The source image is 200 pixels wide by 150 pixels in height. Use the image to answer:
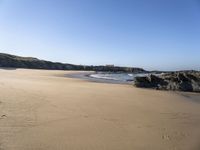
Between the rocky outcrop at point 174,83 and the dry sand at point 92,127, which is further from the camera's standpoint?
the rocky outcrop at point 174,83

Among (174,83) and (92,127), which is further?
(174,83)

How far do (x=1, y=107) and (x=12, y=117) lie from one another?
1.43 metres

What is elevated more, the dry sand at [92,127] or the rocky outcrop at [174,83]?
the rocky outcrop at [174,83]

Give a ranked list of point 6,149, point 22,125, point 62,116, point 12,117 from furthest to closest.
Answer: point 62,116 < point 12,117 < point 22,125 < point 6,149

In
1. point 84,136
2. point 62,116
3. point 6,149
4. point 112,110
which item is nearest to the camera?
point 6,149

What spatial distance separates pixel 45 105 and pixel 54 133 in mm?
3529

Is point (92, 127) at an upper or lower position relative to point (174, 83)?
lower

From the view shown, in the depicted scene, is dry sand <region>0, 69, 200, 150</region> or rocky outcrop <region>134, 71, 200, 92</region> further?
rocky outcrop <region>134, 71, 200, 92</region>

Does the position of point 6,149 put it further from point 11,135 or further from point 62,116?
point 62,116

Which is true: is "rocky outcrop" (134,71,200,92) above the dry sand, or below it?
above

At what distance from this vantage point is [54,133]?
6750 mm

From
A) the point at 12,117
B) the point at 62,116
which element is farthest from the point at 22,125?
the point at 62,116

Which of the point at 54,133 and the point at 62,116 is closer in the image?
the point at 54,133

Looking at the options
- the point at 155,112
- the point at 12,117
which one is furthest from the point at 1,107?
the point at 155,112
